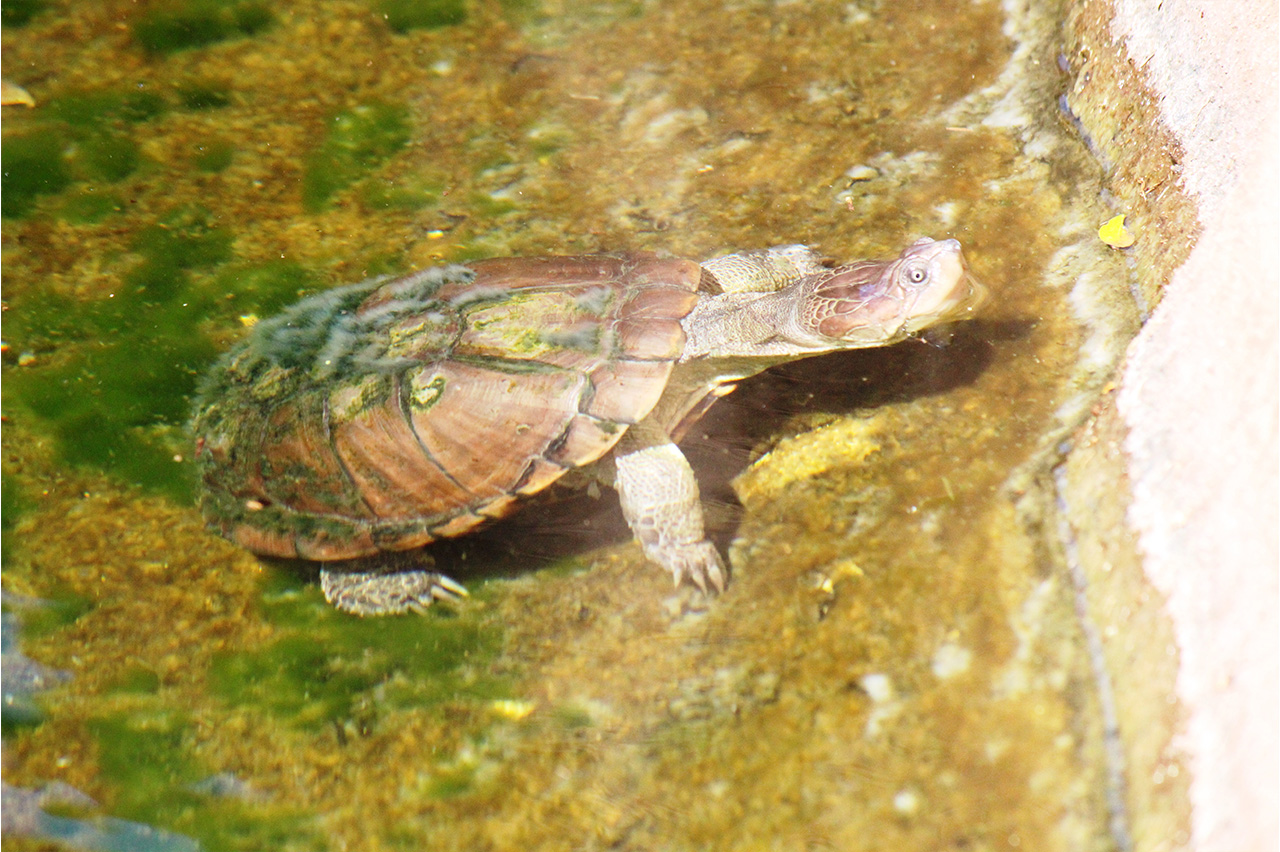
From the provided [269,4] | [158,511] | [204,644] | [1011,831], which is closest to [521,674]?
[204,644]

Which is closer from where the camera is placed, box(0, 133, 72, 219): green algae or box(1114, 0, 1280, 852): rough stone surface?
box(1114, 0, 1280, 852): rough stone surface

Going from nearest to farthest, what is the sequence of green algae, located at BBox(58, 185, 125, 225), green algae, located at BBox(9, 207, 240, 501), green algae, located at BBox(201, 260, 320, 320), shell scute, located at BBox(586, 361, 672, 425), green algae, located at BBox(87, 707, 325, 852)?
green algae, located at BBox(87, 707, 325, 852) → shell scute, located at BBox(586, 361, 672, 425) → green algae, located at BBox(9, 207, 240, 501) → green algae, located at BBox(201, 260, 320, 320) → green algae, located at BBox(58, 185, 125, 225)

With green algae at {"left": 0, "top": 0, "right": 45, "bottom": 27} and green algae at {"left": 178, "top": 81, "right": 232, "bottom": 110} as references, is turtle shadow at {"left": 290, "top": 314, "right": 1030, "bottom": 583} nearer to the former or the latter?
green algae at {"left": 178, "top": 81, "right": 232, "bottom": 110}

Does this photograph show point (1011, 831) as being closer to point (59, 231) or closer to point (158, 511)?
point (158, 511)

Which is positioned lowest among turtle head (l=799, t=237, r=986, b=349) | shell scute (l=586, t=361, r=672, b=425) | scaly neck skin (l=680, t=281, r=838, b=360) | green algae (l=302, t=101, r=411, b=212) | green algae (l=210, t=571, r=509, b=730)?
green algae (l=210, t=571, r=509, b=730)

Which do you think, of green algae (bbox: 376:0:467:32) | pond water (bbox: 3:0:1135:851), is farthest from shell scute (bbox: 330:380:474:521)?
green algae (bbox: 376:0:467:32)

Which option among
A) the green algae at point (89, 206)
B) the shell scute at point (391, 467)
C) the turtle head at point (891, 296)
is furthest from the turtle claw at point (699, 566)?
the green algae at point (89, 206)

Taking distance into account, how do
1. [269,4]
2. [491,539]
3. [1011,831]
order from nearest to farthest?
1. [1011,831]
2. [491,539]
3. [269,4]
